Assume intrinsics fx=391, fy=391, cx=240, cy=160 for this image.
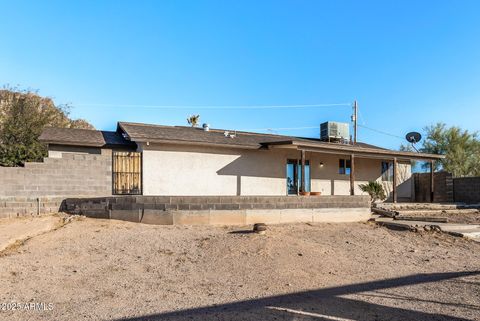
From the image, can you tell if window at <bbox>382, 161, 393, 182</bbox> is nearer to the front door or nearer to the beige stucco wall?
the beige stucco wall

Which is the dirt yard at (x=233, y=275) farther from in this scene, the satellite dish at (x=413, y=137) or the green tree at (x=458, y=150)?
the green tree at (x=458, y=150)

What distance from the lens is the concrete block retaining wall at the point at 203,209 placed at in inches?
456

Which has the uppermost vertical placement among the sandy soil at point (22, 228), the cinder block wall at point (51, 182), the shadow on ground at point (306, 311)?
the cinder block wall at point (51, 182)

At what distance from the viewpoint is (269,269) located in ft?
25.9

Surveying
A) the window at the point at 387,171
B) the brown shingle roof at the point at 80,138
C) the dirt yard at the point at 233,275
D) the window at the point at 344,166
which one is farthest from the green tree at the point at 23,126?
the window at the point at 387,171

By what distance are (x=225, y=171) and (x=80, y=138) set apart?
6162 millimetres

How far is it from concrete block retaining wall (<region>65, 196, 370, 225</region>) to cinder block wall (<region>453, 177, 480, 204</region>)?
13.4 metres

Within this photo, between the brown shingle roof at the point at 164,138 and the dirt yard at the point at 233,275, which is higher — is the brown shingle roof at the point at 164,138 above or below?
above

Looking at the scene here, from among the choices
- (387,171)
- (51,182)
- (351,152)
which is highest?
(351,152)

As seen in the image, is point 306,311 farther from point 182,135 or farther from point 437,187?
point 437,187

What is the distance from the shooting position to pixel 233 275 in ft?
24.7

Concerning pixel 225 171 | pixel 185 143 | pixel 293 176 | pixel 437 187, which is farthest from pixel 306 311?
pixel 437 187

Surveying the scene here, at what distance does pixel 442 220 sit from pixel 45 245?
1330 cm

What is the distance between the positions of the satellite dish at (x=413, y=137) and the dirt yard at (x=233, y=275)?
14952 mm
